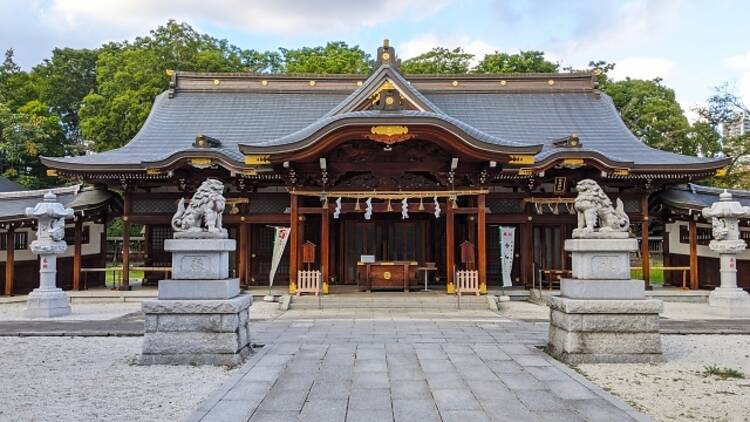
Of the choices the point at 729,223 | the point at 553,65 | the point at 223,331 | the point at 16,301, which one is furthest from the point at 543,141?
the point at 553,65

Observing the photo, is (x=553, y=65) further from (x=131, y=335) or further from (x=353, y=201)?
(x=131, y=335)

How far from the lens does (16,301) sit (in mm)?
14391

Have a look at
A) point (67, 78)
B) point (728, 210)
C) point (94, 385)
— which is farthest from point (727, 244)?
point (67, 78)

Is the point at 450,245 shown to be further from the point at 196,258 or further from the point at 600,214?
the point at 196,258

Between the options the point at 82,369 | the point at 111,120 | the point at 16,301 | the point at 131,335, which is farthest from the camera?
the point at 111,120

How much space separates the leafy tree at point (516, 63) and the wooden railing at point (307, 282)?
24.4 metres

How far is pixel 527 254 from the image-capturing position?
1628 cm

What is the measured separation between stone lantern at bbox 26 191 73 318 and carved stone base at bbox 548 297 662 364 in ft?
36.5

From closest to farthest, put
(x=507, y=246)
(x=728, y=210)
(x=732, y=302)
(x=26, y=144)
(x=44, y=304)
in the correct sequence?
(x=44, y=304) → (x=732, y=302) → (x=728, y=210) → (x=507, y=246) → (x=26, y=144)

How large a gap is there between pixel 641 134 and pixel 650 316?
2599 cm

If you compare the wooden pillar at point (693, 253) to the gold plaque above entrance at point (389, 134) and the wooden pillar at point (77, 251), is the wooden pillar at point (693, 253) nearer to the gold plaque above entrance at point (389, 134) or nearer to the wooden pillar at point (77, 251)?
the gold plaque above entrance at point (389, 134)

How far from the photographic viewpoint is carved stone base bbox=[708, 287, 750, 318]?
1190cm

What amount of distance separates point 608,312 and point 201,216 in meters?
5.72

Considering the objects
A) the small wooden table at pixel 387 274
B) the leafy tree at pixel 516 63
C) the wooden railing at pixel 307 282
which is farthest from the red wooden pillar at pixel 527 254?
the leafy tree at pixel 516 63
